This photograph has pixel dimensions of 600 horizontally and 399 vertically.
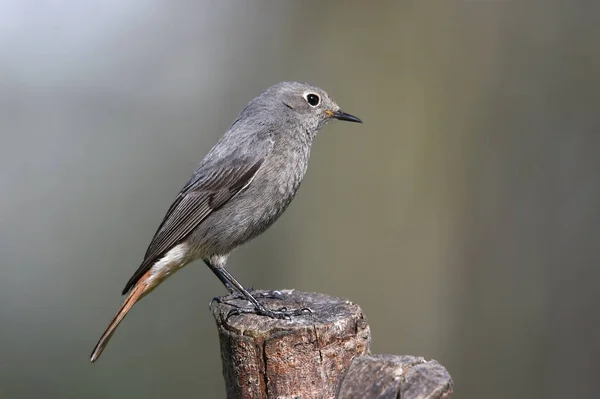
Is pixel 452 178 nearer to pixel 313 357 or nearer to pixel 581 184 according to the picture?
pixel 581 184

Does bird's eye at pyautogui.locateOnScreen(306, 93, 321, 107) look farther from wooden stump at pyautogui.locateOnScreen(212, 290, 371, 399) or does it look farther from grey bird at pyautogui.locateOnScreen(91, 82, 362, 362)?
wooden stump at pyautogui.locateOnScreen(212, 290, 371, 399)

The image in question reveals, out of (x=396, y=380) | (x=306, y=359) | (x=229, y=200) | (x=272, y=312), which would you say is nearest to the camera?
(x=396, y=380)

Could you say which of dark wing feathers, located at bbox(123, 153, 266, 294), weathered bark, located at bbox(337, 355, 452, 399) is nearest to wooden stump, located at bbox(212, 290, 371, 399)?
weathered bark, located at bbox(337, 355, 452, 399)

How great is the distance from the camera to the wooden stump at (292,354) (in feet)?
8.18

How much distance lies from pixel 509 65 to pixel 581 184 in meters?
1.36

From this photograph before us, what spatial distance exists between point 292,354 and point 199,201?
1695 millimetres

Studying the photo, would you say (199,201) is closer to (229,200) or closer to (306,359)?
(229,200)

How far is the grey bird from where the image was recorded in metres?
3.86

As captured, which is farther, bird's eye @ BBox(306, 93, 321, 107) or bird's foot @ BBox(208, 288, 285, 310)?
bird's eye @ BBox(306, 93, 321, 107)

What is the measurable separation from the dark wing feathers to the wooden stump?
127cm

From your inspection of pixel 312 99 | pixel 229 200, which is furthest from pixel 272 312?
pixel 312 99

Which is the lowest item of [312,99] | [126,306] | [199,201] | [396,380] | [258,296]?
[126,306]

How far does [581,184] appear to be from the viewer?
18.6ft

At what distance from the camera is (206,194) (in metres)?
3.97
